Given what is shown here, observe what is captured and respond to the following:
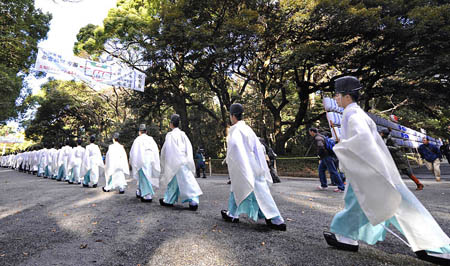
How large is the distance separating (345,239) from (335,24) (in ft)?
44.0

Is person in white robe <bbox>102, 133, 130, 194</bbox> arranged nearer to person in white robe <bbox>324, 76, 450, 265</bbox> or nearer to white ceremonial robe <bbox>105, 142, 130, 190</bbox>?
white ceremonial robe <bbox>105, 142, 130, 190</bbox>

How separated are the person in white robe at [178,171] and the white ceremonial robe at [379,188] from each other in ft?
9.36

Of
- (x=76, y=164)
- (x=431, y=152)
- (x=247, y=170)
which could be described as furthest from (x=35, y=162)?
(x=431, y=152)

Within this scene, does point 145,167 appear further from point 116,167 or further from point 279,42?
point 279,42

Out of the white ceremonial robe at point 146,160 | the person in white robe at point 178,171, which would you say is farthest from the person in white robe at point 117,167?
Result: the person in white robe at point 178,171

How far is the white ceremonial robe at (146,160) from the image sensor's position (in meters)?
5.45

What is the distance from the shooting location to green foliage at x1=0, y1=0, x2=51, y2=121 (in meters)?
10.9

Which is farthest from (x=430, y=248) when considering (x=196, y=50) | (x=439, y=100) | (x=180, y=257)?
(x=439, y=100)

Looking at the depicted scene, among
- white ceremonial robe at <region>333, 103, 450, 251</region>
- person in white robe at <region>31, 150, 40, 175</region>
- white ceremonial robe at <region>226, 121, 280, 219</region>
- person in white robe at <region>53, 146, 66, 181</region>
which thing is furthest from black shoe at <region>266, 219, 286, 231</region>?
person in white robe at <region>31, 150, 40, 175</region>

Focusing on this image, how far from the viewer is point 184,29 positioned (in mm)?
13648

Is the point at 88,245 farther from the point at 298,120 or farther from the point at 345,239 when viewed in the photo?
the point at 298,120

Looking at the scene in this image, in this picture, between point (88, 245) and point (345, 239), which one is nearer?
point (345, 239)

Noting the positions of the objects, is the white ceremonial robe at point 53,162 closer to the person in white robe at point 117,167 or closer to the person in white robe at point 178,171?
the person in white robe at point 117,167

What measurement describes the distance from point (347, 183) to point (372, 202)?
34 cm
